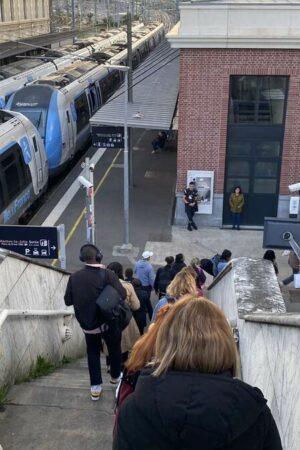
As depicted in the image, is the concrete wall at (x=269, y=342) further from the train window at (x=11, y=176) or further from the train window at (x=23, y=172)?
the train window at (x=23, y=172)

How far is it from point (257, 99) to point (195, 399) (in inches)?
608

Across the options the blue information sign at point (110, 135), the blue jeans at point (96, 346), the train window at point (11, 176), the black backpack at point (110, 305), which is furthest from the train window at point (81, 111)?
the black backpack at point (110, 305)

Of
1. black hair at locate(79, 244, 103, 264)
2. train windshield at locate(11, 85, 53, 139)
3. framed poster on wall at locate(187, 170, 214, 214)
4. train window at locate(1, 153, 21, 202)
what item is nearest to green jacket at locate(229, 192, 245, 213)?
framed poster on wall at locate(187, 170, 214, 214)

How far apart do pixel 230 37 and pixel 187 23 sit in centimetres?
114

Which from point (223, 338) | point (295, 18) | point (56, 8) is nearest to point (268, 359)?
point (223, 338)

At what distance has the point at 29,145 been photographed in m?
15.8

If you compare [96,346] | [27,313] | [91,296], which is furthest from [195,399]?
[27,313]

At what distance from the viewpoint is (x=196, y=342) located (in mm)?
2271

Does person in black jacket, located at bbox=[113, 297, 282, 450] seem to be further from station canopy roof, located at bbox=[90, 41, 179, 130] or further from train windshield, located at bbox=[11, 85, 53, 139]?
train windshield, located at bbox=[11, 85, 53, 139]

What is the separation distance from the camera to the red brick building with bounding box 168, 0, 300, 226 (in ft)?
52.8

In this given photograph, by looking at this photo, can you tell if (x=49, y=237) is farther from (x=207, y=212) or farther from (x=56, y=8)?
(x=56, y=8)

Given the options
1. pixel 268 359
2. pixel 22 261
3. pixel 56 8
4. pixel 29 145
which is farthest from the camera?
pixel 56 8

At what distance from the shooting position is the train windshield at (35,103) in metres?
19.4

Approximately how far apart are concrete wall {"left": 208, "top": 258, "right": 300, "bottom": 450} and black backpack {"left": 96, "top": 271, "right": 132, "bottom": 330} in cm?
96
